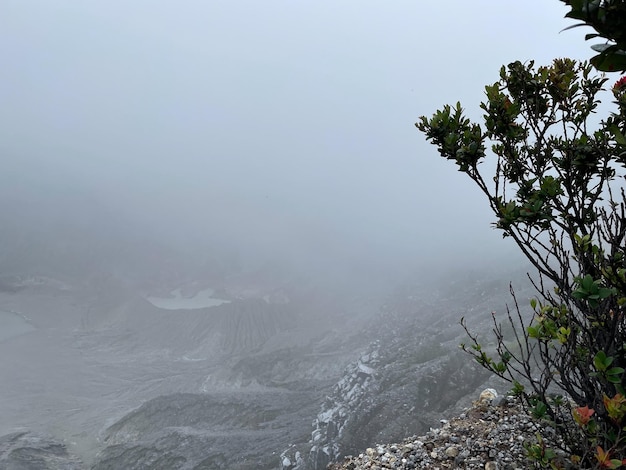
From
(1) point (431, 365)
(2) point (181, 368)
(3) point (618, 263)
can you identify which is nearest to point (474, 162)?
(3) point (618, 263)

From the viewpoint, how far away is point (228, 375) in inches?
4102

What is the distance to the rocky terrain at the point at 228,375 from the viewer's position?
A: 193 ft

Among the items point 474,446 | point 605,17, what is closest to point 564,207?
point 605,17

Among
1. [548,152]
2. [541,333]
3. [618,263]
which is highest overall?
[548,152]

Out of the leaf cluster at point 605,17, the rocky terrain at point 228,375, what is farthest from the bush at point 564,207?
the rocky terrain at point 228,375

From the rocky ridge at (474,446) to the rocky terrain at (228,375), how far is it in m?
36.4

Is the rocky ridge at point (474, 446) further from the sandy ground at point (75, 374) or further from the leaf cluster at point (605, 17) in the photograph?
the sandy ground at point (75, 374)

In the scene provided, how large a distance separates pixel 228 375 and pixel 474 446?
10670cm

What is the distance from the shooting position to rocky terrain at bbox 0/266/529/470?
193 feet

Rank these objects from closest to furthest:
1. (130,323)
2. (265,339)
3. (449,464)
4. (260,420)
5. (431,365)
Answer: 1. (449,464)
2. (431,365)
3. (260,420)
4. (265,339)
5. (130,323)

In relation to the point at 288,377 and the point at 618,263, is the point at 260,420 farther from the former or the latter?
the point at 618,263

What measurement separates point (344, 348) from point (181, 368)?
5379 centimetres

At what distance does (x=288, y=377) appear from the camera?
323ft

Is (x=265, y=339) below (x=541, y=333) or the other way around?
the other way around
